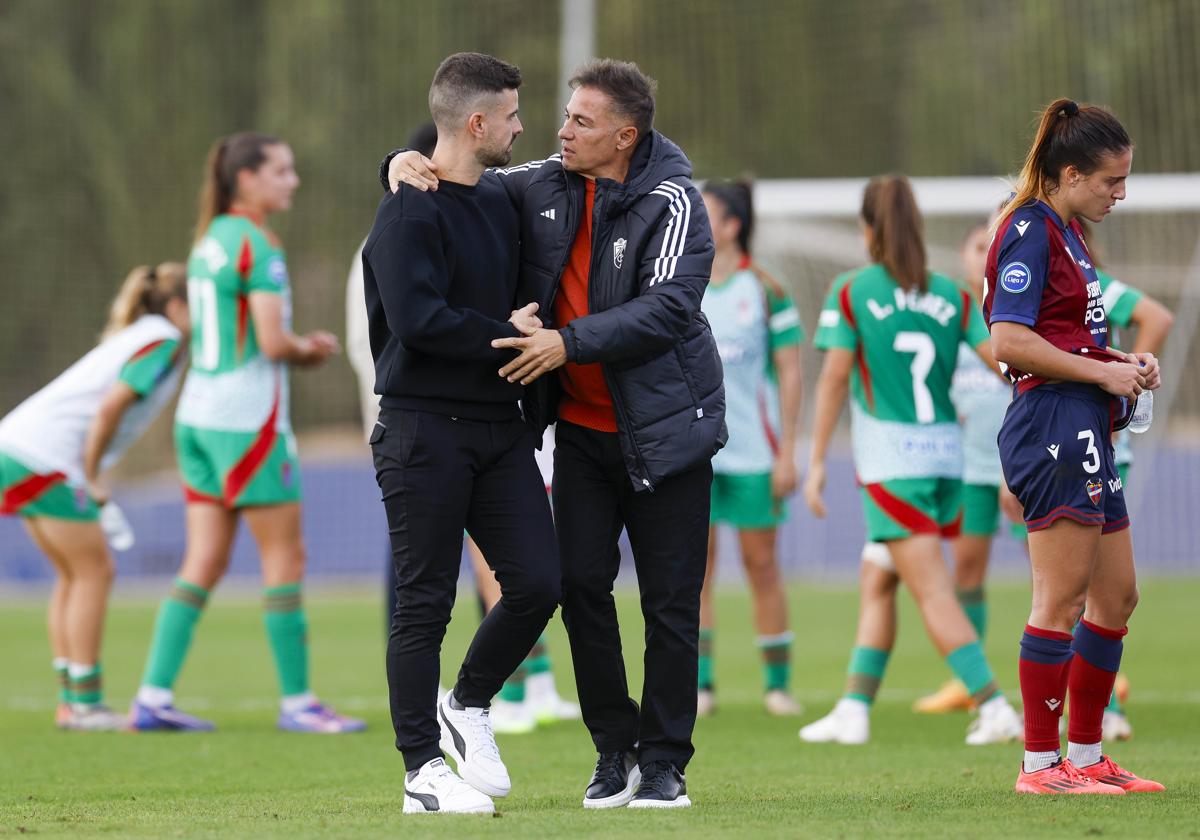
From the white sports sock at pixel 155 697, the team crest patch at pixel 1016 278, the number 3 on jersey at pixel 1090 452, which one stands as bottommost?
the white sports sock at pixel 155 697

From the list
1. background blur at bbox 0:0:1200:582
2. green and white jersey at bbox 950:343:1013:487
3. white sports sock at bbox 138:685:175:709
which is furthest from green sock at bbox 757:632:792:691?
background blur at bbox 0:0:1200:582

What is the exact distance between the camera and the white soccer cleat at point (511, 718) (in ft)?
25.4

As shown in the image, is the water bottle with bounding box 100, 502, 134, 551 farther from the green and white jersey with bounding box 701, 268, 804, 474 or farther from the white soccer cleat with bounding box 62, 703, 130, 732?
the green and white jersey with bounding box 701, 268, 804, 474

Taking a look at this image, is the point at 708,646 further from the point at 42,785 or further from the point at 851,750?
the point at 42,785

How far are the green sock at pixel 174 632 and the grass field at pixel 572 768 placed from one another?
1.09ft

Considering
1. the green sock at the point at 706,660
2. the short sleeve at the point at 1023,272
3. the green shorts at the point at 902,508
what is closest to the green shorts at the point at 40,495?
the green sock at the point at 706,660

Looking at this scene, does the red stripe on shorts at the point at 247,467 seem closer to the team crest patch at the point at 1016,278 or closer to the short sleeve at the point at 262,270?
the short sleeve at the point at 262,270

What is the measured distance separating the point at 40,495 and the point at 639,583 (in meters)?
4.02

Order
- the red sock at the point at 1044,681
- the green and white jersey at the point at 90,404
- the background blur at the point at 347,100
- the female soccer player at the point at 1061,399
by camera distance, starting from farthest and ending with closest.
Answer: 1. the background blur at the point at 347,100
2. the green and white jersey at the point at 90,404
3. the red sock at the point at 1044,681
4. the female soccer player at the point at 1061,399

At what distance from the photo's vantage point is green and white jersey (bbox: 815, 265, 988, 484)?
23.6 ft

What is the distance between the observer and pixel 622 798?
5141mm

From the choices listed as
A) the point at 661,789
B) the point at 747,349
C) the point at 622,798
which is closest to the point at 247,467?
the point at 747,349

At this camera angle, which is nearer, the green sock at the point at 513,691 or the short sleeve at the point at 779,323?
the green sock at the point at 513,691

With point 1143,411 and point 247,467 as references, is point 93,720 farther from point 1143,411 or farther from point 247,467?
point 1143,411
